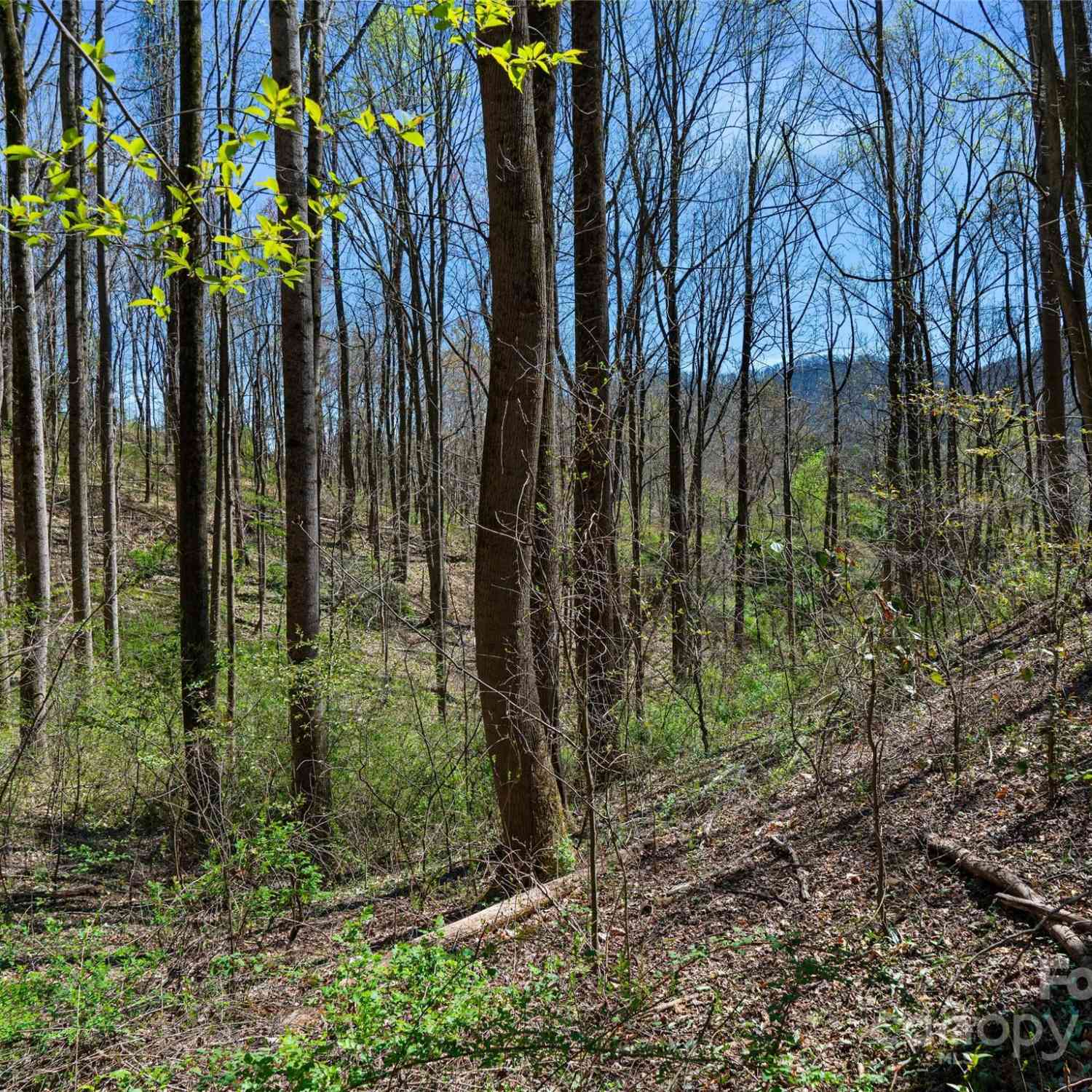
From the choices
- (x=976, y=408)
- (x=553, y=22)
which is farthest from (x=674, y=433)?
(x=553, y=22)

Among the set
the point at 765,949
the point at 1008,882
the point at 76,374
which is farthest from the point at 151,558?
the point at 1008,882

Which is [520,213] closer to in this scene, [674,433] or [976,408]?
[976,408]

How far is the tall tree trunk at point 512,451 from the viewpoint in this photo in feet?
14.5

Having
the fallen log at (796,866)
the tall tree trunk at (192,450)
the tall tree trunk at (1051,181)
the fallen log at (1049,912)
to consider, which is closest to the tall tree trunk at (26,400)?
the tall tree trunk at (192,450)

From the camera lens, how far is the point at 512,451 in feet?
14.6

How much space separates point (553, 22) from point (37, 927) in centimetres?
755

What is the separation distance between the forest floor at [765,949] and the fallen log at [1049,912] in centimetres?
7

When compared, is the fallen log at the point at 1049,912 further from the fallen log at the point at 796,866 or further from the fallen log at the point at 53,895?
the fallen log at the point at 53,895

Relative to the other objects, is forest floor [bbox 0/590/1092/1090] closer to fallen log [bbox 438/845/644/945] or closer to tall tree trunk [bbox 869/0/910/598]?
fallen log [bbox 438/845/644/945]

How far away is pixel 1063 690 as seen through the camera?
492 cm

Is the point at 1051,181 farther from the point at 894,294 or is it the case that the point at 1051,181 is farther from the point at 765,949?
the point at 894,294

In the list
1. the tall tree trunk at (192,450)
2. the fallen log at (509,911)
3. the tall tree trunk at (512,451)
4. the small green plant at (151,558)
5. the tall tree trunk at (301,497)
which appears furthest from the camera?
the small green plant at (151,558)

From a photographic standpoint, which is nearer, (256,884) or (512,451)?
(512,451)

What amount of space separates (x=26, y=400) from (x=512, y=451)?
6.05m
